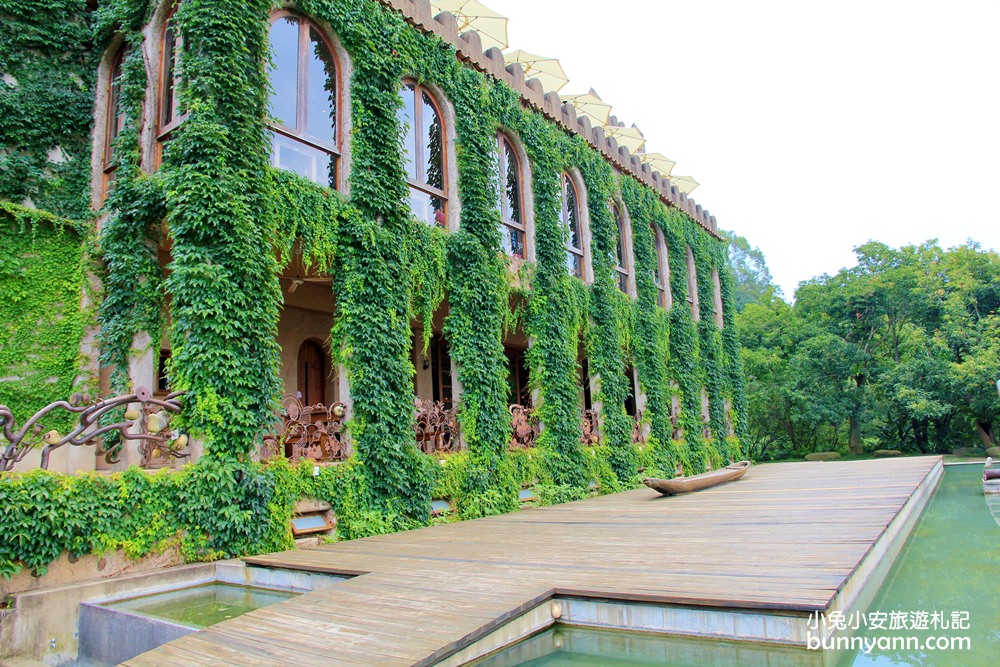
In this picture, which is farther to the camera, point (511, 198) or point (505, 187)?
point (511, 198)

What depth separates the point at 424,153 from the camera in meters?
10.8

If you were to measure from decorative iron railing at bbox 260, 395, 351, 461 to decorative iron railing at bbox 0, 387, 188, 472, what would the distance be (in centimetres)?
98

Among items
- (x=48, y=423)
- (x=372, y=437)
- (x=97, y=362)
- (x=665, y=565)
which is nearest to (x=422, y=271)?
(x=372, y=437)

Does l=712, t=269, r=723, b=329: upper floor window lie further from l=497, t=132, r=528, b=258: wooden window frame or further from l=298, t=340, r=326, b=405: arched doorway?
l=298, t=340, r=326, b=405: arched doorway

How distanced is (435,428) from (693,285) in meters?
12.6

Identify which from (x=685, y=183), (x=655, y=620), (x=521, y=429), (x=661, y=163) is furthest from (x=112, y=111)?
(x=685, y=183)

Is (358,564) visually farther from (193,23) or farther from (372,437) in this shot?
(193,23)

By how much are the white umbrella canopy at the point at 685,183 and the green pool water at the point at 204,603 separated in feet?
60.5

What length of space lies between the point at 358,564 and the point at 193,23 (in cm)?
615

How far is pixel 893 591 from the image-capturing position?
544 cm

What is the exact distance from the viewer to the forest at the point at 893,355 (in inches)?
1037

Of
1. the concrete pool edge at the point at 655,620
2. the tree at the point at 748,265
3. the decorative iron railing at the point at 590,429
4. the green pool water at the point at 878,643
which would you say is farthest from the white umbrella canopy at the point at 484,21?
the tree at the point at 748,265

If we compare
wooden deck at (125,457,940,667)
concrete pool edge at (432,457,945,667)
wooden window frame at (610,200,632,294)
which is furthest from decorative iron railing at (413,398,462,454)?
wooden window frame at (610,200,632,294)

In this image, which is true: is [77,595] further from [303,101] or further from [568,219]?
[568,219]
